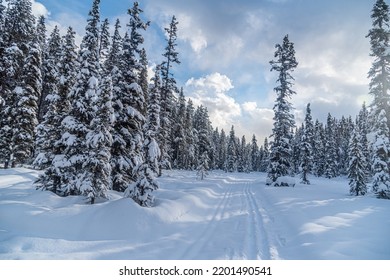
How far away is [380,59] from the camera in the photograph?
24.6 metres

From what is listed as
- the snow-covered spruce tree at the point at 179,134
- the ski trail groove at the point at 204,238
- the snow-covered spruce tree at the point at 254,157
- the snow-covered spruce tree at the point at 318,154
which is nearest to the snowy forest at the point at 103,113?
the ski trail groove at the point at 204,238

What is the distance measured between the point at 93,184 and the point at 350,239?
12198mm

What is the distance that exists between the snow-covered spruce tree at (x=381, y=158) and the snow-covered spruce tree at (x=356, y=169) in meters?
5.89

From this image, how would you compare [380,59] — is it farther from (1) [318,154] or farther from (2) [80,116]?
(1) [318,154]

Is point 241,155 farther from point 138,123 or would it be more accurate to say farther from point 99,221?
point 99,221

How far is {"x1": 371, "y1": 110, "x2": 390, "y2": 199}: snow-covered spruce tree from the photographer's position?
22502mm

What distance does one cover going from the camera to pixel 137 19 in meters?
18.5

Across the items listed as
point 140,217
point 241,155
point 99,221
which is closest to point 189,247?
point 140,217

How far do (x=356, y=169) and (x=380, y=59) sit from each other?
1300cm

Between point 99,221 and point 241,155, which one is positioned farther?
point 241,155

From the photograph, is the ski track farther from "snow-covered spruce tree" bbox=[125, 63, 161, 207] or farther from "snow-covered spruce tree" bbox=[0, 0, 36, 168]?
"snow-covered spruce tree" bbox=[0, 0, 36, 168]

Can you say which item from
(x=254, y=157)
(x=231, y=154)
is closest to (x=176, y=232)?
(x=231, y=154)

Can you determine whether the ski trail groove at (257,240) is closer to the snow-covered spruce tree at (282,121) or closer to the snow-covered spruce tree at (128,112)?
the snow-covered spruce tree at (128,112)

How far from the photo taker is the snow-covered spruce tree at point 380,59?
79.0ft
